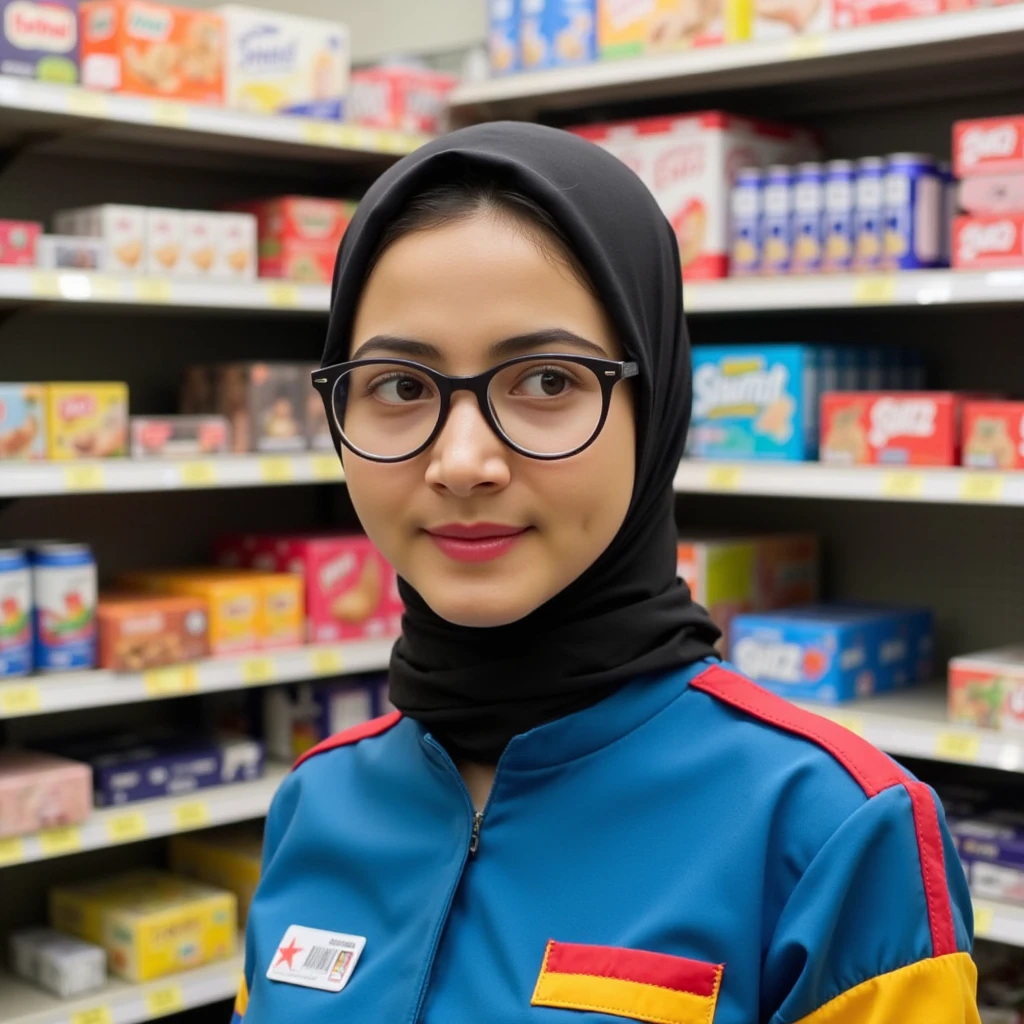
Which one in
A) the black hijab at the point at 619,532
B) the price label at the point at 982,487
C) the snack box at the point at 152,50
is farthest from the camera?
the snack box at the point at 152,50

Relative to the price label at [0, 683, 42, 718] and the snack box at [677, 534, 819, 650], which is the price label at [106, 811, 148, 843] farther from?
the snack box at [677, 534, 819, 650]

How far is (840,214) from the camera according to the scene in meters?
3.08

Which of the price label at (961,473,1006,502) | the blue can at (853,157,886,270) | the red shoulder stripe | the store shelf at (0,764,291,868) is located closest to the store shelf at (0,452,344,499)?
the store shelf at (0,764,291,868)

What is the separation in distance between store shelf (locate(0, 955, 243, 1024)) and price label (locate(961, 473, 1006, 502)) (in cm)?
188

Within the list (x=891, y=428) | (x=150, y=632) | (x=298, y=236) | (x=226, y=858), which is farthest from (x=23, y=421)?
(x=891, y=428)

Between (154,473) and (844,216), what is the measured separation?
1.55 meters

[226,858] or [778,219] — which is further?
[226,858]

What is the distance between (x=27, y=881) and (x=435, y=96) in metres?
2.20

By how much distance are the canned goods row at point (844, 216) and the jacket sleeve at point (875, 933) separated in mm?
2201

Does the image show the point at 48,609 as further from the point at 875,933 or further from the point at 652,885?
the point at 875,933

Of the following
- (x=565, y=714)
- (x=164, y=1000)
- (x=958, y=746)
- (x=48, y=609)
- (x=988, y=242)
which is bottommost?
(x=164, y=1000)

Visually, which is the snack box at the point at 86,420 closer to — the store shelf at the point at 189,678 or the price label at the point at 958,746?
the store shelf at the point at 189,678

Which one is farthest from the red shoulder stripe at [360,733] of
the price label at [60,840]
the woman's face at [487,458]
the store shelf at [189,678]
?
the price label at [60,840]

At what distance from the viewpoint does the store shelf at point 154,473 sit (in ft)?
9.75
